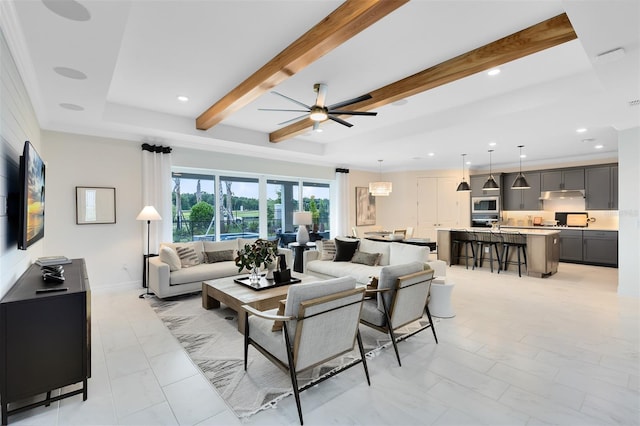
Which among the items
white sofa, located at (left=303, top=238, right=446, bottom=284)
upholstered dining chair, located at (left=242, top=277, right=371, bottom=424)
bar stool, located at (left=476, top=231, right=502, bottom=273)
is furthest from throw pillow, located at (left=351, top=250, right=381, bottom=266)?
bar stool, located at (left=476, top=231, right=502, bottom=273)

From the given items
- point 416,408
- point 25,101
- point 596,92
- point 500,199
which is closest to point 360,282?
point 416,408

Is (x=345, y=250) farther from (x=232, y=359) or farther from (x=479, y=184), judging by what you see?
(x=479, y=184)

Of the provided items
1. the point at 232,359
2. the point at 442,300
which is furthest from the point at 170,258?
the point at 442,300

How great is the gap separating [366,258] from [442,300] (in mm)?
1543

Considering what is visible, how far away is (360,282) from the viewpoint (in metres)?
4.55

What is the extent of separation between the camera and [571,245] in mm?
7645

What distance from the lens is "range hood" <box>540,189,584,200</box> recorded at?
25.6ft

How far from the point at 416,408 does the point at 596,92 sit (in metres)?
3.82

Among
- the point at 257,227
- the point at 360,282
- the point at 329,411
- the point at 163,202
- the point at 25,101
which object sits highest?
the point at 25,101

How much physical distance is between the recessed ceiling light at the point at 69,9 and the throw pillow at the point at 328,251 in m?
4.53

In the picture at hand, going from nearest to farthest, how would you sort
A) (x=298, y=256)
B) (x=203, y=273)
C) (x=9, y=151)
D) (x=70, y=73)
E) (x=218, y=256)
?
(x=9, y=151) < (x=70, y=73) < (x=203, y=273) < (x=218, y=256) < (x=298, y=256)

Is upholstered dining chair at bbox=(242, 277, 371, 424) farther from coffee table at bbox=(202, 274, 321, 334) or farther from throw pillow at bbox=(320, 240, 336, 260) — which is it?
throw pillow at bbox=(320, 240, 336, 260)

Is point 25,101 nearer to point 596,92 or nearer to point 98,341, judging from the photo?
point 98,341

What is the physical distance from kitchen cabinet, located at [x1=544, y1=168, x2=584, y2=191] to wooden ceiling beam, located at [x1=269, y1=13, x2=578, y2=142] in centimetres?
674
